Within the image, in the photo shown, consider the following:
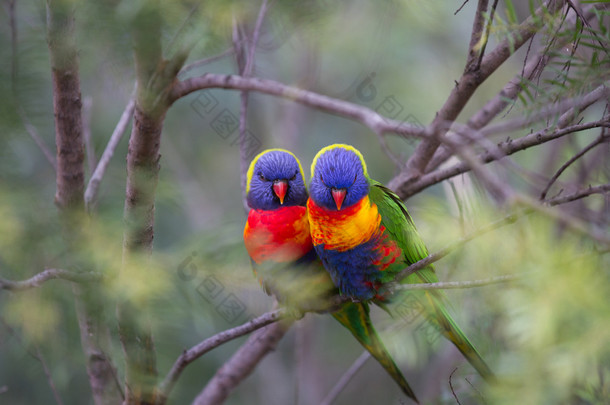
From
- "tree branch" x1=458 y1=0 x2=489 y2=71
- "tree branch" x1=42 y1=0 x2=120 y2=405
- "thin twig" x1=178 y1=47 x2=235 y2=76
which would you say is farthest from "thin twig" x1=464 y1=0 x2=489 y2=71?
"tree branch" x1=42 y1=0 x2=120 y2=405

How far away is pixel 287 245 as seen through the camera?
5.92 feet

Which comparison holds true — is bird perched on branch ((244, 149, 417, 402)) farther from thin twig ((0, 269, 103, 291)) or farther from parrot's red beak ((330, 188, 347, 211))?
thin twig ((0, 269, 103, 291))

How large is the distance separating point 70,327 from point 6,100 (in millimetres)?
780

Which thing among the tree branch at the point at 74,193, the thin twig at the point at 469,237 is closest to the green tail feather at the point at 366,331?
the thin twig at the point at 469,237

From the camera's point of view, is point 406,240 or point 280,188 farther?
point 280,188

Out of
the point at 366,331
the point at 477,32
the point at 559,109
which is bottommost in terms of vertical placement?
→ the point at 366,331

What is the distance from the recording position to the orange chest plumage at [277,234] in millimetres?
1788

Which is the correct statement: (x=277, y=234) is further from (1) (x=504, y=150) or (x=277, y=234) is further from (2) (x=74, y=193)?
(1) (x=504, y=150)

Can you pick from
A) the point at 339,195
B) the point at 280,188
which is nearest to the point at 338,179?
the point at 339,195

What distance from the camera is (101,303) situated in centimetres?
127

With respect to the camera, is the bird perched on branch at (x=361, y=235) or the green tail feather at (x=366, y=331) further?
the green tail feather at (x=366, y=331)

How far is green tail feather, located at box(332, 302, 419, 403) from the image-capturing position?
6.07 ft

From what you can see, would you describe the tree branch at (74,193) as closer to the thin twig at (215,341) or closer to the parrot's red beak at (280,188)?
the thin twig at (215,341)

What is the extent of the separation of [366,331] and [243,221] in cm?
77
